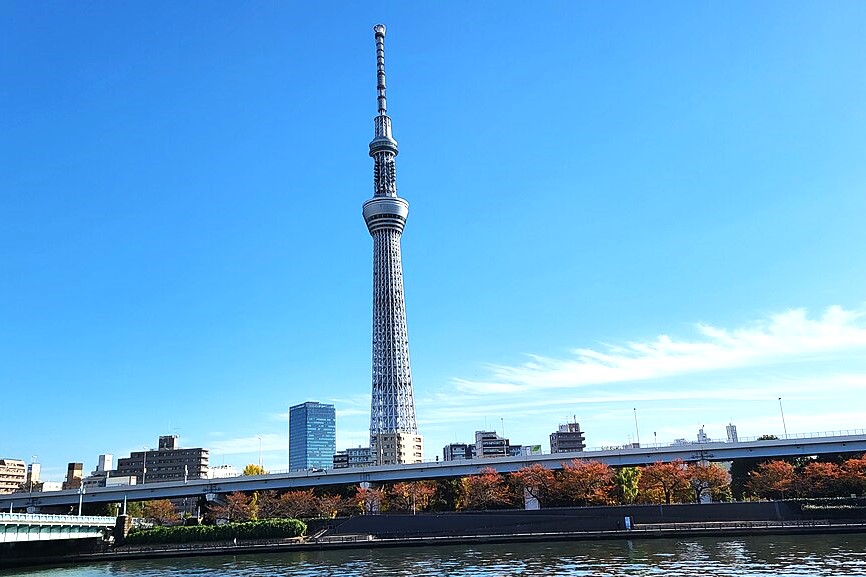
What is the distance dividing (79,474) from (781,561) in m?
143

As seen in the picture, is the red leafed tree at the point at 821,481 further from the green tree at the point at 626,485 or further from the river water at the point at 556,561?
the river water at the point at 556,561

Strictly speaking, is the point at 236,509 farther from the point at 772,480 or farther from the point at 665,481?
the point at 772,480

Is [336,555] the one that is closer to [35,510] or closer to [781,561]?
[781,561]

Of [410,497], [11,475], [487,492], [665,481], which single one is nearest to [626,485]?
[665,481]

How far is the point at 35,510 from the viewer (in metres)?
103

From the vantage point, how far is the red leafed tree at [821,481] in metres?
85.1

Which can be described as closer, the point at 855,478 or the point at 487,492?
the point at 855,478

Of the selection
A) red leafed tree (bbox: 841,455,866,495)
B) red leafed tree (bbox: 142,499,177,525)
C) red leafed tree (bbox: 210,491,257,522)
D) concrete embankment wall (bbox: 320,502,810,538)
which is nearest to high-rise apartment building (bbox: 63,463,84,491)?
red leafed tree (bbox: 142,499,177,525)

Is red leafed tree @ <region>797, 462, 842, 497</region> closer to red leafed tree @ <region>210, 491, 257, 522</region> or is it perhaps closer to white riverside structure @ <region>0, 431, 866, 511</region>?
white riverside structure @ <region>0, 431, 866, 511</region>

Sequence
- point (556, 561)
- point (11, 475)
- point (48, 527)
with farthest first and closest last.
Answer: point (11, 475) → point (48, 527) → point (556, 561)

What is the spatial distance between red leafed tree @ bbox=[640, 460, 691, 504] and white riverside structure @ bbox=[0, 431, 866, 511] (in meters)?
4.91

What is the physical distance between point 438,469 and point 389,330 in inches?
2984

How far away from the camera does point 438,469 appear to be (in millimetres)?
103688

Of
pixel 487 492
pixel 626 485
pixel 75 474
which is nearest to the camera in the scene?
pixel 626 485
